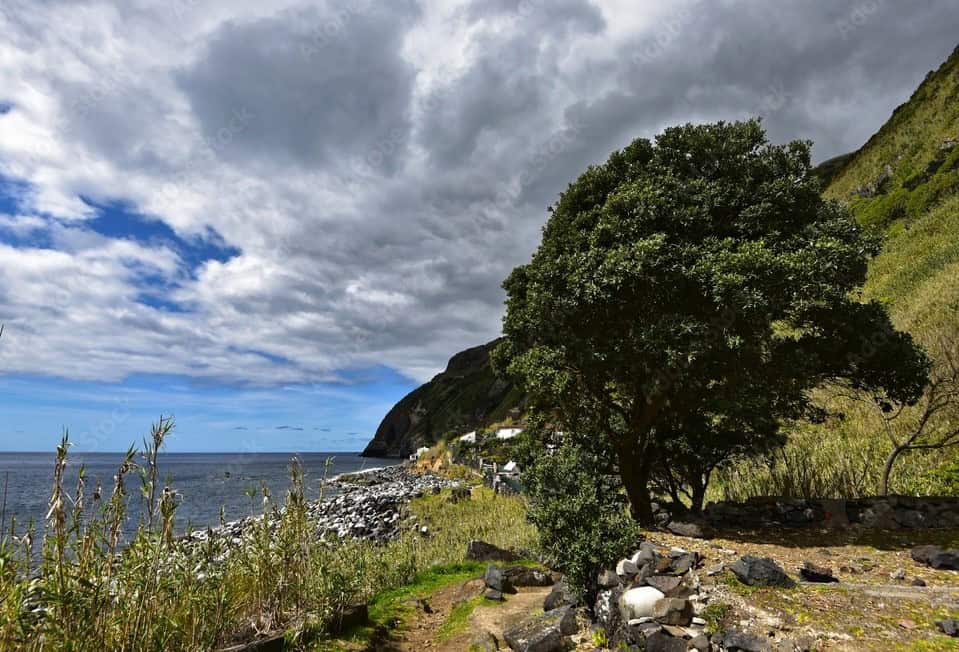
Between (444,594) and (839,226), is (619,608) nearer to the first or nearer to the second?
(444,594)

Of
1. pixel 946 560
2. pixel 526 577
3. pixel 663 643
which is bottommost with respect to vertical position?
pixel 526 577

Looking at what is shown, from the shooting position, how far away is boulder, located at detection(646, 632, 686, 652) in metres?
5.66

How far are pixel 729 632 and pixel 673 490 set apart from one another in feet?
22.9

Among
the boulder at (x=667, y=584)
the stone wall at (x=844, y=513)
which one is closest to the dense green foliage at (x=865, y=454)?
the stone wall at (x=844, y=513)

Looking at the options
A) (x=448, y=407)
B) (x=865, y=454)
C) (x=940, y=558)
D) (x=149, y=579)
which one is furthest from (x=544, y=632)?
(x=448, y=407)

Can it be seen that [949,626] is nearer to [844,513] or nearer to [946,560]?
[946,560]

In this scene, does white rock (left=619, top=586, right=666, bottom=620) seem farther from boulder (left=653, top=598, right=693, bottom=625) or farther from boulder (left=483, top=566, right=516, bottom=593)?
boulder (left=483, top=566, right=516, bottom=593)

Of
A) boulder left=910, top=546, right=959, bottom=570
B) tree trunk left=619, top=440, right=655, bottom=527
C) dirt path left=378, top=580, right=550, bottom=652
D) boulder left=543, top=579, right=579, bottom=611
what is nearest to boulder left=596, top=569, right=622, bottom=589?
boulder left=543, top=579, right=579, bottom=611

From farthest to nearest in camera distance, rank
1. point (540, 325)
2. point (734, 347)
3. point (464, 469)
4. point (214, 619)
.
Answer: point (464, 469), point (540, 325), point (734, 347), point (214, 619)

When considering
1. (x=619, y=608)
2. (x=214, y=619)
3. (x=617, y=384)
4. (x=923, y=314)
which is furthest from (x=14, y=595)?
(x=923, y=314)

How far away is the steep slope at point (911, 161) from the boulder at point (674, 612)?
126 feet

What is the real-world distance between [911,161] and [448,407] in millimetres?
98798

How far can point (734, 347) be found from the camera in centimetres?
839

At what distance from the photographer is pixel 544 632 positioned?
682cm
